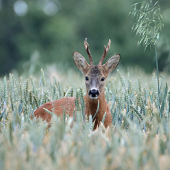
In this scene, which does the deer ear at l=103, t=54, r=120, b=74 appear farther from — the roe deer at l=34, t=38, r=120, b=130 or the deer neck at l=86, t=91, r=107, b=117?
the deer neck at l=86, t=91, r=107, b=117

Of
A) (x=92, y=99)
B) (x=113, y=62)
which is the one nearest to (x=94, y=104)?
(x=92, y=99)

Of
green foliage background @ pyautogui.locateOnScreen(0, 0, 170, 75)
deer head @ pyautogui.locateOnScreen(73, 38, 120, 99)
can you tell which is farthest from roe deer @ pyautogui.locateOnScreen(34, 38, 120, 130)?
green foliage background @ pyautogui.locateOnScreen(0, 0, 170, 75)

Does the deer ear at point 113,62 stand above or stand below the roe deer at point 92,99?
above

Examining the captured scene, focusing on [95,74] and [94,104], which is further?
[95,74]

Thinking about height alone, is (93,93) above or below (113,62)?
below

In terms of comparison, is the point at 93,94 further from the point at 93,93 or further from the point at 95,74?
the point at 95,74

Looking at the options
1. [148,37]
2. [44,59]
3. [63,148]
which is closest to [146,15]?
[148,37]

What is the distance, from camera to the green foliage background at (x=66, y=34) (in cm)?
2075

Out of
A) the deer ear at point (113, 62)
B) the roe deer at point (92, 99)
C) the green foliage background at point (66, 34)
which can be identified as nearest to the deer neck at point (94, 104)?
the roe deer at point (92, 99)

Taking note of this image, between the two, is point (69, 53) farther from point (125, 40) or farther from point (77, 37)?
point (125, 40)

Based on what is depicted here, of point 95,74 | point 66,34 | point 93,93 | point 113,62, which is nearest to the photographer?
point 93,93

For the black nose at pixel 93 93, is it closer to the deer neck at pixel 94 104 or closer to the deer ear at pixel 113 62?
the deer neck at pixel 94 104

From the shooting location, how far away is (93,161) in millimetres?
1411

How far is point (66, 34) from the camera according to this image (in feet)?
73.4
